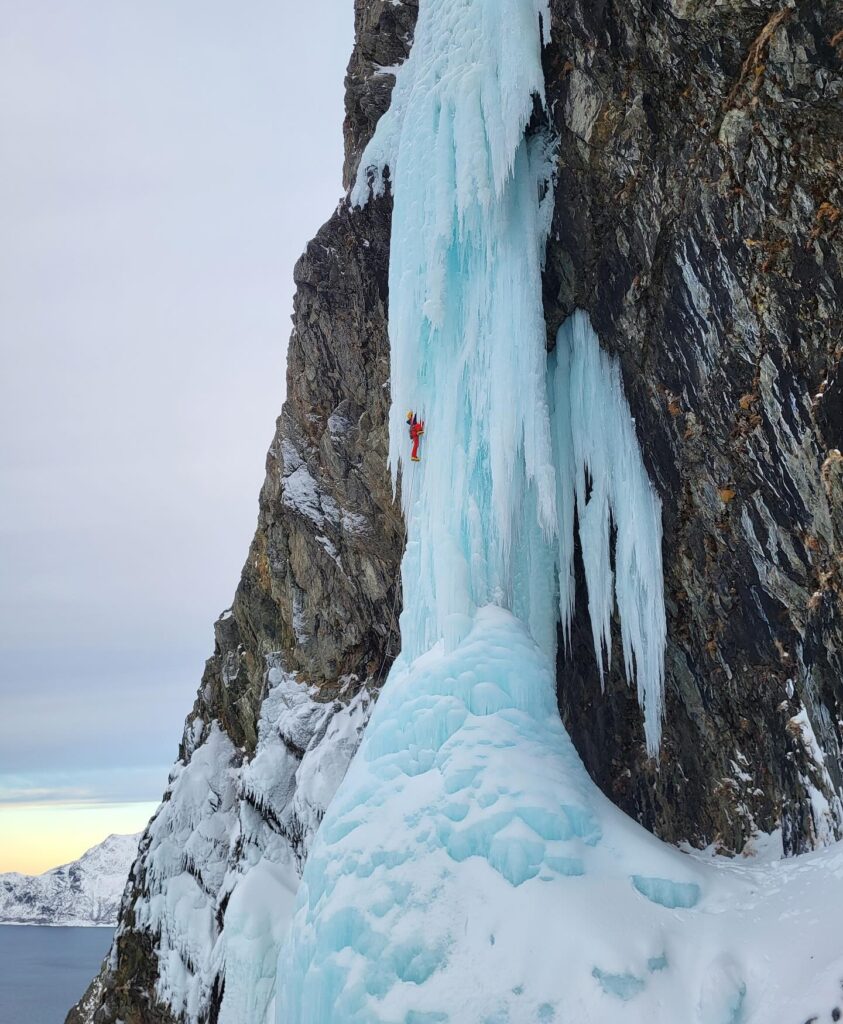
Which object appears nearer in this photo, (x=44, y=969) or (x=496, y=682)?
(x=496, y=682)

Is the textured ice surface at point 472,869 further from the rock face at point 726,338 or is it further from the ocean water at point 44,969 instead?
the ocean water at point 44,969

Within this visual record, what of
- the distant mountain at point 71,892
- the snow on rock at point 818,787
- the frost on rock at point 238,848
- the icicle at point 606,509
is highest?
the icicle at point 606,509

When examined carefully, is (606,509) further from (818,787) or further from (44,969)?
(44,969)

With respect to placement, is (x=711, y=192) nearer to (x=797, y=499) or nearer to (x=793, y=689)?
(x=797, y=499)

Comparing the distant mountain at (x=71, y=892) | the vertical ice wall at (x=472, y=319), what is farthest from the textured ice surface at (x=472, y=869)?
the distant mountain at (x=71, y=892)

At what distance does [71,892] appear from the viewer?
538ft

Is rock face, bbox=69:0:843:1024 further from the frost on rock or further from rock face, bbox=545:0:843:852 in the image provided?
the frost on rock

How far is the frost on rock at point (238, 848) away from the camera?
478 inches

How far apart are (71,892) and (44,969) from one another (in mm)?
79246

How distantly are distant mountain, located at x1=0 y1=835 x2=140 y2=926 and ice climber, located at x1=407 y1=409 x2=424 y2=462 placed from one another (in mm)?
162539

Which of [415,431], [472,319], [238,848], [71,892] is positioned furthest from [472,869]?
[71,892]

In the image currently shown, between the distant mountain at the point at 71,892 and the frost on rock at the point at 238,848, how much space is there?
498 feet

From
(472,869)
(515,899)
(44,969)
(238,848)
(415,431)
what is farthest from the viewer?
(44,969)

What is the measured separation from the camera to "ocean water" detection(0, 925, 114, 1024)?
6694 cm
